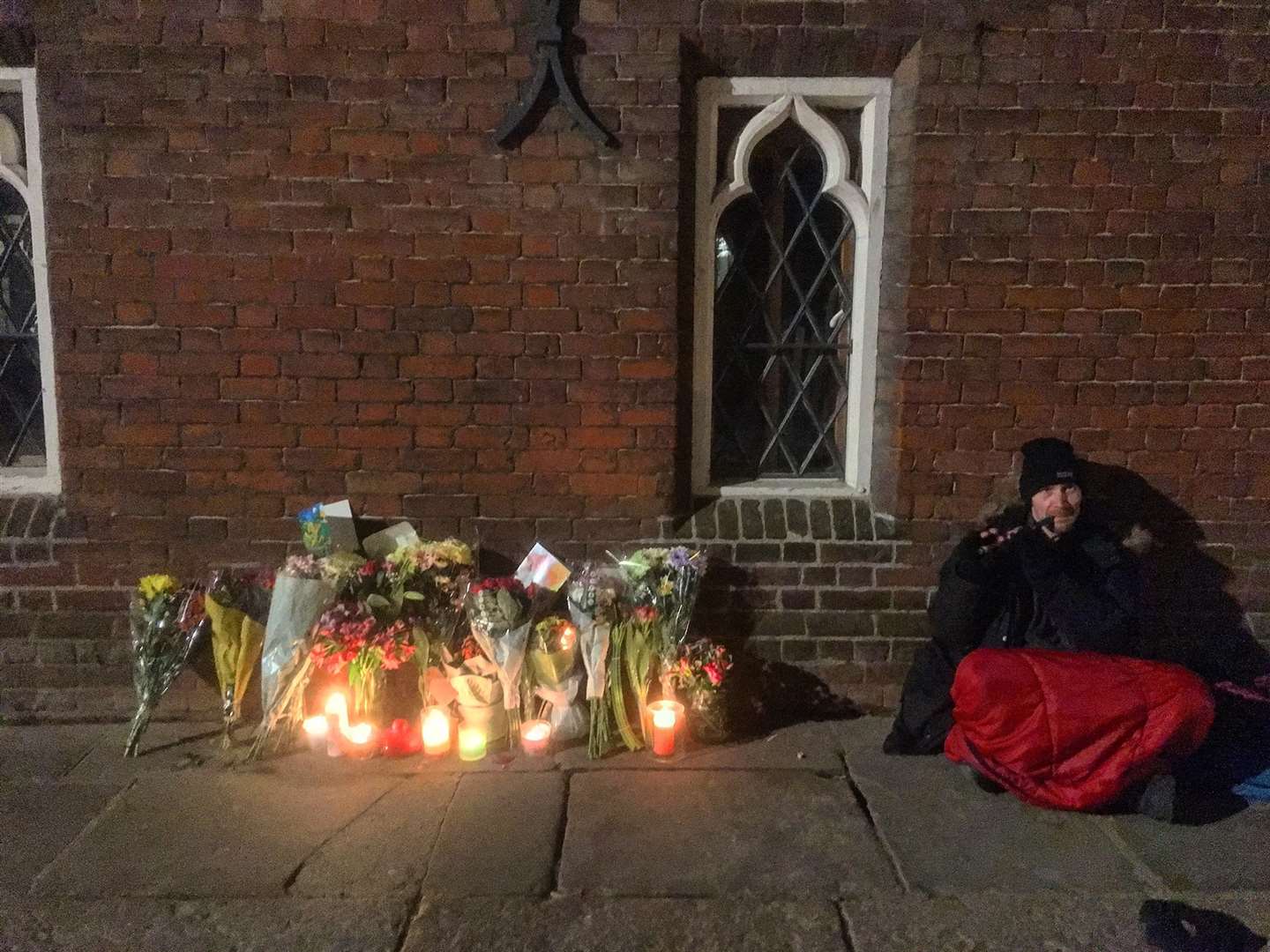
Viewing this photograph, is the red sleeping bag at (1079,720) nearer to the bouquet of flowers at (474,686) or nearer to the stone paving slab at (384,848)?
the bouquet of flowers at (474,686)

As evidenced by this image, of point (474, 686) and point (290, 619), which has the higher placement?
point (290, 619)

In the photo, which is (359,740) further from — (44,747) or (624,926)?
(624,926)

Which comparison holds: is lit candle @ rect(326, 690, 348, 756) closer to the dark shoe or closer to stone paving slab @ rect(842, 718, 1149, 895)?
stone paving slab @ rect(842, 718, 1149, 895)

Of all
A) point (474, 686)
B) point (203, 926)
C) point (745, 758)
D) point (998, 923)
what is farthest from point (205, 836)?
point (998, 923)

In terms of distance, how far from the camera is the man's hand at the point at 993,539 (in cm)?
420

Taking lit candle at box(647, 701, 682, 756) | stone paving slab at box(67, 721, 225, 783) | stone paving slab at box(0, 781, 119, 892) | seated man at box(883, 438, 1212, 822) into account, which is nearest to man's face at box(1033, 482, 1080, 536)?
seated man at box(883, 438, 1212, 822)

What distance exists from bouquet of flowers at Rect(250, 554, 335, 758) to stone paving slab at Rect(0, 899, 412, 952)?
3.51 ft

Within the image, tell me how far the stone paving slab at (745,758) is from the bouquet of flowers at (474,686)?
1.15ft

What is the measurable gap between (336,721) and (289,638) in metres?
0.40

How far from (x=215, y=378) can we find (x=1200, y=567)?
181 inches

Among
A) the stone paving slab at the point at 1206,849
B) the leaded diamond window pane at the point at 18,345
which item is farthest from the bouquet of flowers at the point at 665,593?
the leaded diamond window pane at the point at 18,345

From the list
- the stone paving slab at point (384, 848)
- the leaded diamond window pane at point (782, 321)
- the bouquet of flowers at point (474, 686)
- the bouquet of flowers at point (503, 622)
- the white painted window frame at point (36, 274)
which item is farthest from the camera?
the leaded diamond window pane at point (782, 321)

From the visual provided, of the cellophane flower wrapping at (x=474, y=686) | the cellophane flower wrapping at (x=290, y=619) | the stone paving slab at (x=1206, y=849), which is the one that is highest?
the cellophane flower wrapping at (x=290, y=619)

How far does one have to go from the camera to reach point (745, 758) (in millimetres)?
4316
